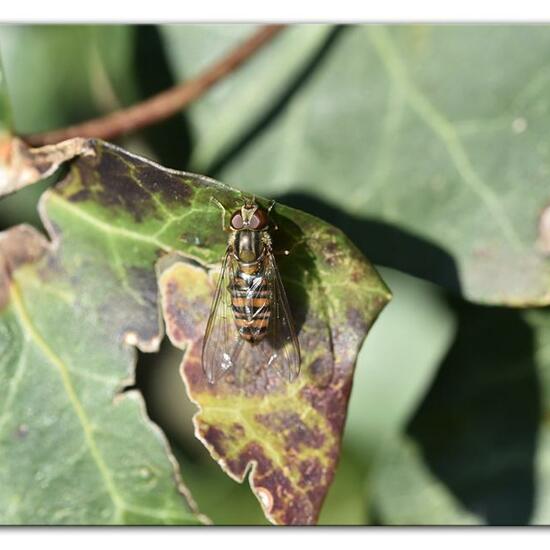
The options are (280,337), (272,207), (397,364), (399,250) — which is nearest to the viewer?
(272,207)

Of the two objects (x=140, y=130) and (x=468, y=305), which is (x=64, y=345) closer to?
(x=140, y=130)

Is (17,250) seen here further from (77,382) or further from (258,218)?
(258,218)

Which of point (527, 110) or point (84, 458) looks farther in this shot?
point (527, 110)

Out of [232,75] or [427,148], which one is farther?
[232,75]

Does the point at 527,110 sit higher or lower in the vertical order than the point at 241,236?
higher

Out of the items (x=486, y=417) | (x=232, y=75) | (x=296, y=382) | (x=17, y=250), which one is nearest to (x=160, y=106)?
(x=232, y=75)

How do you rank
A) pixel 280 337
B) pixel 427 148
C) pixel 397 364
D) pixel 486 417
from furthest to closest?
1. pixel 397 364
2. pixel 486 417
3. pixel 427 148
4. pixel 280 337
